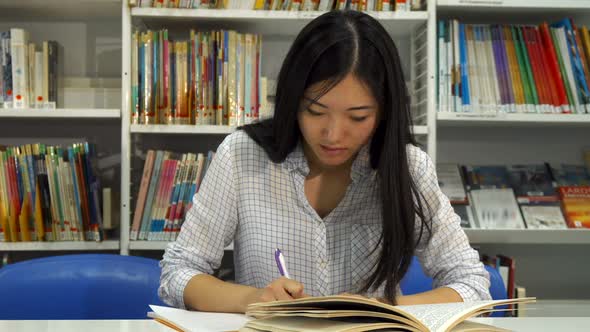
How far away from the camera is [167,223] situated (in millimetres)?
2082

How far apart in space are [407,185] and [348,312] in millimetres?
494

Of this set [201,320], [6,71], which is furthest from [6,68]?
[201,320]

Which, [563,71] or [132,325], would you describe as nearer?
[132,325]

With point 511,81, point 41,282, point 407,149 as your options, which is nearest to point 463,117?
point 511,81

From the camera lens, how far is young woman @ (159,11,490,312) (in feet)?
3.80

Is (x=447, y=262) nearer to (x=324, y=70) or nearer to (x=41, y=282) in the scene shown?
(x=324, y=70)

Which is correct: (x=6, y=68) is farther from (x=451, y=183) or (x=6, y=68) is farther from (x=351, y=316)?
(x=351, y=316)

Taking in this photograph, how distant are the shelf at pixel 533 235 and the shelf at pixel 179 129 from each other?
0.84 m

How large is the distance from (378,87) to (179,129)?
1000 mm

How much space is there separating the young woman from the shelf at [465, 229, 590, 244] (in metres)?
0.87

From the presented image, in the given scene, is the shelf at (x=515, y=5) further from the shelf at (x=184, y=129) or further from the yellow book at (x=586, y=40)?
the shelf at (x=184, y=129)

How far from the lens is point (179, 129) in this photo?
2.04 meters

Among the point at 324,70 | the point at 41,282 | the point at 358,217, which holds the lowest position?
the point at 41,282

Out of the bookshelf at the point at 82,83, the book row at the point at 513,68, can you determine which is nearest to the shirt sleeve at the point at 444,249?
the book row at the point at 513,68
